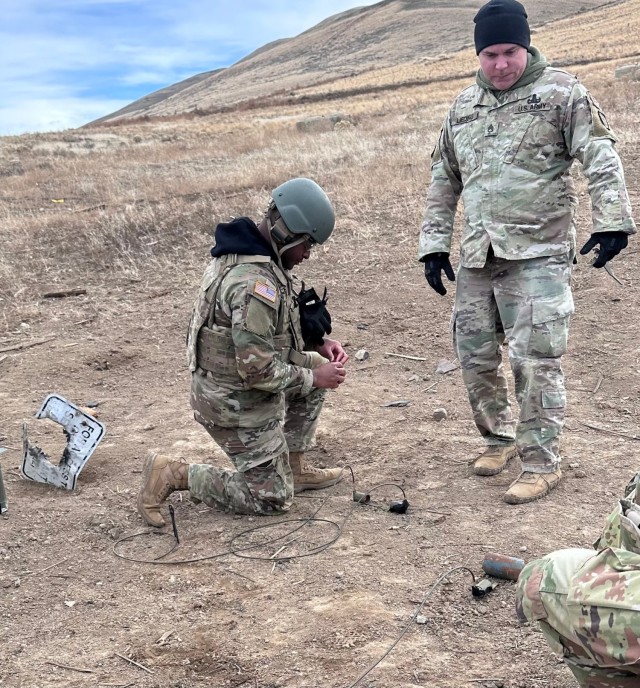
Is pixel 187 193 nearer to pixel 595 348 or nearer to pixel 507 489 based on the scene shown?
pixel 595 348

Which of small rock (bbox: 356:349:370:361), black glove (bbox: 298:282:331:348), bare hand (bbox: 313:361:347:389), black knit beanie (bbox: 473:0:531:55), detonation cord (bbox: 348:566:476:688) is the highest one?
black knit beanie (bbox: 473:0:531:55)

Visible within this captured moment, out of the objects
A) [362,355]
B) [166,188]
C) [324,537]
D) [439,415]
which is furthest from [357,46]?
[324,537]

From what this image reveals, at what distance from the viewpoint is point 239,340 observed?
368 cm

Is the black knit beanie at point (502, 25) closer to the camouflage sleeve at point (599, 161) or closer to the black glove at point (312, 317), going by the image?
the camouflage sleeve at point (599, 161)

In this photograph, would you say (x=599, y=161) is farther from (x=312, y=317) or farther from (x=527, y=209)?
(x=312, y=317)

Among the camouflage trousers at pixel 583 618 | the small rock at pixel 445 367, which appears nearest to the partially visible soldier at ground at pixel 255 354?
the camouflage trousers at pixel 583 618

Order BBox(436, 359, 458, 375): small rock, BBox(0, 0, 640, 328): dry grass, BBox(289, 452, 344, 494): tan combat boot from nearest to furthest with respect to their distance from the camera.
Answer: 1. BBox(289, 452, 344, 494): tan combat boot
2. BBox(436, 359, 458, 375): small rock
3. BBox(0, 0, 640, 328): dry grass

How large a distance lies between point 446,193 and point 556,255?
0.72m

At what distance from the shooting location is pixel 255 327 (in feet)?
12.0

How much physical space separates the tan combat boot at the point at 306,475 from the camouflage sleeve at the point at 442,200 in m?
1.24

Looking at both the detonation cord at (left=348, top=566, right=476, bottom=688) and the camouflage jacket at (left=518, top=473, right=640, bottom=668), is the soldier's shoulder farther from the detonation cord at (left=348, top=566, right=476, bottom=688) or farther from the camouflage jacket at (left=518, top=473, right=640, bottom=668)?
the camouflage jacket at (left=518, top=473, right=640, bottom=668)

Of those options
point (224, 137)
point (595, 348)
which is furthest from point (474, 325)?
point (224, 137)

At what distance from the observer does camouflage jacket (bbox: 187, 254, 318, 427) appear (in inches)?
145

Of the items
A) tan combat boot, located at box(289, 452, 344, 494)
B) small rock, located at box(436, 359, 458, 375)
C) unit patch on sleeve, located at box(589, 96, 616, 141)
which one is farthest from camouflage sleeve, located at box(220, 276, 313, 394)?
small rock, located at box(436, 359, 458, 375)
